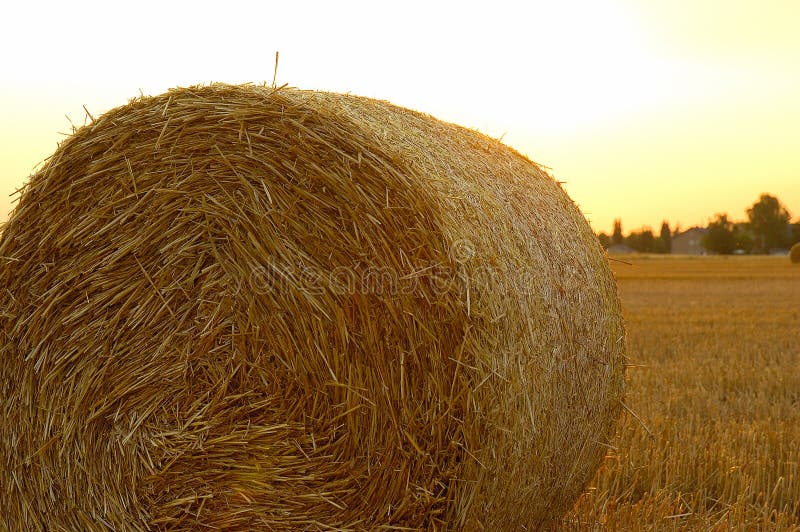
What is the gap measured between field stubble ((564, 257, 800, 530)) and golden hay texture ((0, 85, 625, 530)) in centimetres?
108

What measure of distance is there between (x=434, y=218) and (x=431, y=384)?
Answer: 0.64 metres

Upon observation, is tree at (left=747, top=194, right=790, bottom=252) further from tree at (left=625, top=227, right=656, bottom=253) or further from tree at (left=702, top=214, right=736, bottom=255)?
tree at (left=625, top=227, right=656, bottom=253)

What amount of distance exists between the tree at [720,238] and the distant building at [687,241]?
16.1 metres

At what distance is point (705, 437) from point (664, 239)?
77.3 meters

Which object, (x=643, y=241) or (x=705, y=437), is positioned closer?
(x=705, y=437)

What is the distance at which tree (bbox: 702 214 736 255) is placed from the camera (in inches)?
2746

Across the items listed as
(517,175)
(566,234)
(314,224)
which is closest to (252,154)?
(314,224)

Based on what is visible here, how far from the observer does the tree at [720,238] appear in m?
69.8

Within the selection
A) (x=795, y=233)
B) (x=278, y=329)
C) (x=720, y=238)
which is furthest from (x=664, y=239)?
(x=278, y=329)

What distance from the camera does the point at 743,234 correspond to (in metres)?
71.8

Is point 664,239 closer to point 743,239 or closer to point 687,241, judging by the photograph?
point 743,239

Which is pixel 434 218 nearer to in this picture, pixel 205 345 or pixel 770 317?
pixel 205 345

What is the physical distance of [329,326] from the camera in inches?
121

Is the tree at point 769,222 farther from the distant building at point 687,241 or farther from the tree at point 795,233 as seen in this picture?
the distant building at point 687,241
